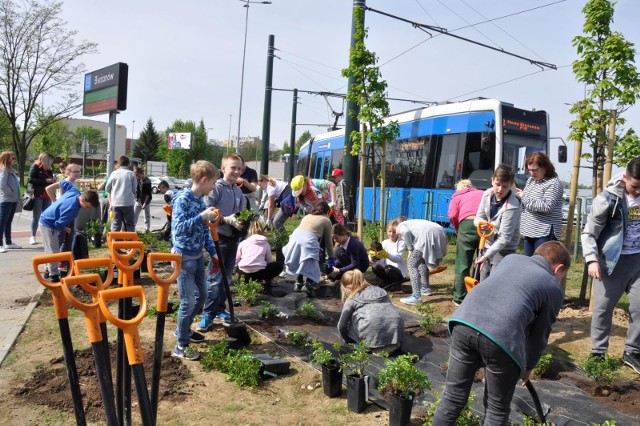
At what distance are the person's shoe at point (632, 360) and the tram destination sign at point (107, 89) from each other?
32.8 ft

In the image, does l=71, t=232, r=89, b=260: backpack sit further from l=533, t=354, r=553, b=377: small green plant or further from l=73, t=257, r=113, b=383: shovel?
l=533, t=354, r=553, b=377: small green plant

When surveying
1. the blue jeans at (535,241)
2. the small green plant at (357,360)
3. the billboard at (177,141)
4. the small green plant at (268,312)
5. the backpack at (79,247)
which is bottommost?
the small green plant at (268,312)

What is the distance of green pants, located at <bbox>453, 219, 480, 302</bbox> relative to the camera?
6805 mm

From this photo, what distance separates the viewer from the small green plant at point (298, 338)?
5.16 meters

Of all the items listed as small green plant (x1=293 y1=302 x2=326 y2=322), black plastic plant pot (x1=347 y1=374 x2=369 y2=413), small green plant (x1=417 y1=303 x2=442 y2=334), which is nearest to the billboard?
small green plant (x1=293 y1=302 x2=326 y2=322)

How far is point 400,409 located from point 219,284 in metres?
2.59

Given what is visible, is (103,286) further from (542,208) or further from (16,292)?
(16,292)

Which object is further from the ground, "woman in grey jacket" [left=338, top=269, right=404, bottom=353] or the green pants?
the green pants

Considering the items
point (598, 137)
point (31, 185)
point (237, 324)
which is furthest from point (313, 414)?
point (31, 185)

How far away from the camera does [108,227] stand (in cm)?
1069

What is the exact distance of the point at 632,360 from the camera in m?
4.82

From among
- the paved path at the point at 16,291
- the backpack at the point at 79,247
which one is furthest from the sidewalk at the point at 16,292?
the backpack at the point at 79,247

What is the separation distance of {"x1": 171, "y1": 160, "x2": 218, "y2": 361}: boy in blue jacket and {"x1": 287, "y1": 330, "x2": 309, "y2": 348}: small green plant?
910mm

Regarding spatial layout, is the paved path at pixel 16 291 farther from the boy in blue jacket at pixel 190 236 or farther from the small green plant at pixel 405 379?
the small green plant at pixel 405 379
